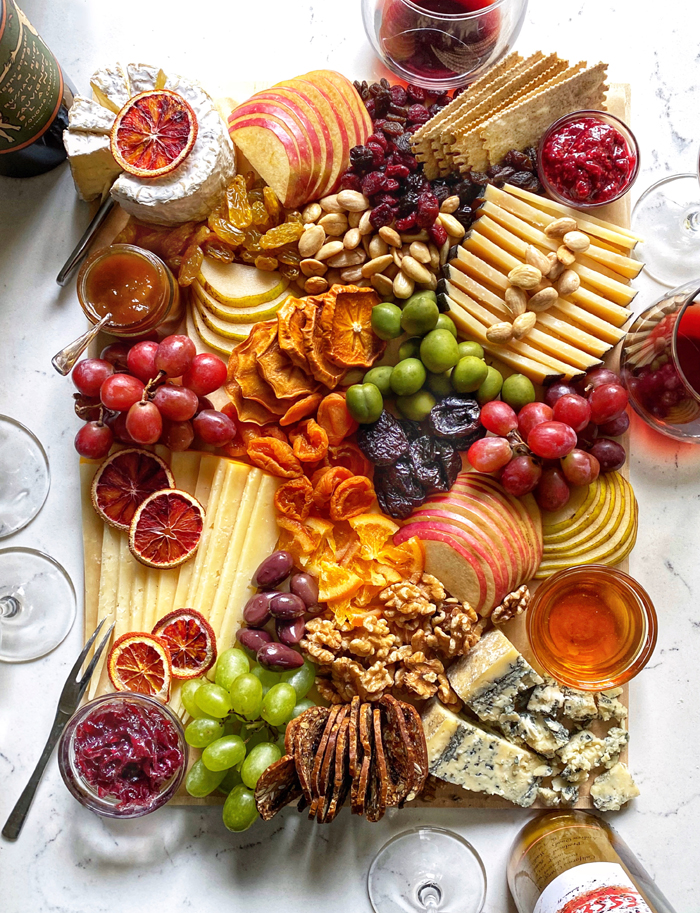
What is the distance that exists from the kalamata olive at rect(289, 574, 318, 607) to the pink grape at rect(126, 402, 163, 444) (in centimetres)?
47

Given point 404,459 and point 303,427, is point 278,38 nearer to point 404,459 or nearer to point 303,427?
point 303,427

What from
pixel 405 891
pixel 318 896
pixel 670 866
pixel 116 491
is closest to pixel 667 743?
pixel 670 866

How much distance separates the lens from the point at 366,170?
1767 millimetres

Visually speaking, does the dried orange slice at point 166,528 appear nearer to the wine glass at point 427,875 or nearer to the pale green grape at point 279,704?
the pale green grape at point 279,704

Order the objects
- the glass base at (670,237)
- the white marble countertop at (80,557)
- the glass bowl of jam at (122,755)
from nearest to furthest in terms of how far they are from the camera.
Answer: the glass bowl of jam at (122,755) → the white marble countertop at (80,557) → the glass base at (670,237)

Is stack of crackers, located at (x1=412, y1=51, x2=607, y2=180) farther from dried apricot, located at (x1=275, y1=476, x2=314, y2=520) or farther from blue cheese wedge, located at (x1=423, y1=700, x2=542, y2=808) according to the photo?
blue cheese wedge, located at (x1=423, y1=700, x2=542, y2=808)

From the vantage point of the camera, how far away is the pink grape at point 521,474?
1.70 m

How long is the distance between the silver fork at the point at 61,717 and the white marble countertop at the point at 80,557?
0.04 m

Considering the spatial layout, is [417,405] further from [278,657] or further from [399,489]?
[278,657]

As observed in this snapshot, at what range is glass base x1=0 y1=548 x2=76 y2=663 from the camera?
1.80m

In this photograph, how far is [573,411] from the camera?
67.3 inches

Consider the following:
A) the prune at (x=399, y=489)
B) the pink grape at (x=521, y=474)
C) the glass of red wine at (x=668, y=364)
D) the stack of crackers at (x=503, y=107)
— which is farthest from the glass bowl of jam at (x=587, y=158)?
the prune at (x=399, y=489)

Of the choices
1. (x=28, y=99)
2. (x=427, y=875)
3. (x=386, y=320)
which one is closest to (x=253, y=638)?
(x=427, y=875)

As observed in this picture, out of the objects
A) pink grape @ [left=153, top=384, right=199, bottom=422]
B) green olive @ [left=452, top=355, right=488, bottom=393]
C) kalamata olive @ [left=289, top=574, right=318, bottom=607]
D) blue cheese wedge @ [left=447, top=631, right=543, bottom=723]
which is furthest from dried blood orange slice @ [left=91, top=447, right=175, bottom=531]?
blue cheese wedge @ [left=447, top=631, right=543, bottom=723]
